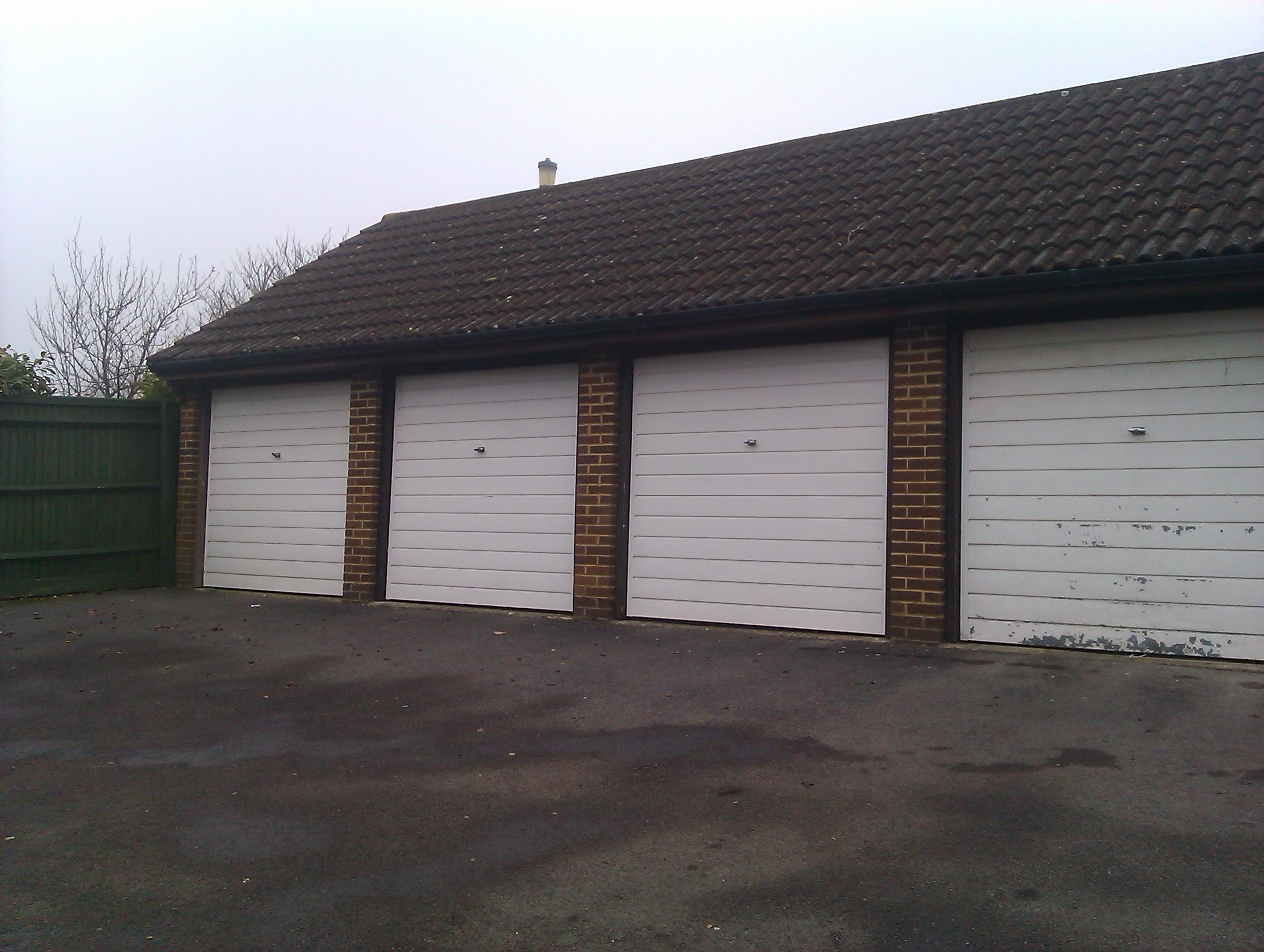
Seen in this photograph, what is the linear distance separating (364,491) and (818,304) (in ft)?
17.9

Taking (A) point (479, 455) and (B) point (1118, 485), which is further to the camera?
(A) point (479, 455)

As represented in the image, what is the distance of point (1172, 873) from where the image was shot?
11.6 ft

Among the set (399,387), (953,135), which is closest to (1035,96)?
(953,135)

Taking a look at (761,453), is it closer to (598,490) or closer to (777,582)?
(777,582)

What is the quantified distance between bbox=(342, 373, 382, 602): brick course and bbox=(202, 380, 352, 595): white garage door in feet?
0.71

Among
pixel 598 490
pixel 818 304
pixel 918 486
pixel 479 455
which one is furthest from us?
pixel 479 455

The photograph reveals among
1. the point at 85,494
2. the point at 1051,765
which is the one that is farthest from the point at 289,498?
the point at 1051,765

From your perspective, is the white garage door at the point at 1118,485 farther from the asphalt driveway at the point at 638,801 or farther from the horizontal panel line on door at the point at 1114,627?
the asphalt driveway at the point at 638,801

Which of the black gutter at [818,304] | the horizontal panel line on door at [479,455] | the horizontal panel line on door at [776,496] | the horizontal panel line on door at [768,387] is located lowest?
the horizontal panel line on door at [776,496]

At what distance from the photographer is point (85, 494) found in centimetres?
1190

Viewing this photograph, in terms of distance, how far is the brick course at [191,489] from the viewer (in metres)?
12.5

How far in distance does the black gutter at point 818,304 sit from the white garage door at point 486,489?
1.81ft

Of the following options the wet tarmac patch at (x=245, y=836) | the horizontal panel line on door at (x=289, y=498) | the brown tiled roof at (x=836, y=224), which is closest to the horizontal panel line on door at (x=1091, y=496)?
the brown tiled roof at (x=836, y=224)

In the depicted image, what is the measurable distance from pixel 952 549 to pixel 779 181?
198 inches
